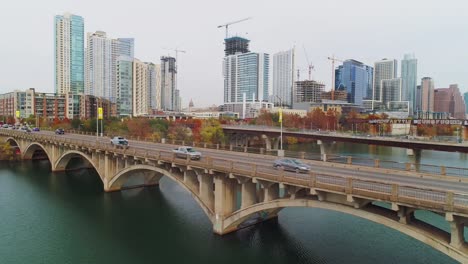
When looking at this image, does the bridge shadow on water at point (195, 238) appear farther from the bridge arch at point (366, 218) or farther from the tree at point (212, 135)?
the tree at point (212, 135)

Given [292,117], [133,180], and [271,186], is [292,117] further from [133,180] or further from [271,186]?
[271,186]

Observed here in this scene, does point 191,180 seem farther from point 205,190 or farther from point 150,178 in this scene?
Answer: point 150,178

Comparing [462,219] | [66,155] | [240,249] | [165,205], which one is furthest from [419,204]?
[66,155]

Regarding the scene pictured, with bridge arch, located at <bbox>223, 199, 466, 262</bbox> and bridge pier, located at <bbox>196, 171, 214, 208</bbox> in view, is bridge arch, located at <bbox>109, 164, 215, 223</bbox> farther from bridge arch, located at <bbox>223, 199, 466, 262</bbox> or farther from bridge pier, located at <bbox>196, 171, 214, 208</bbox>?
bridge arch, located at <bbox>223, 199, 466, 262</bbox>

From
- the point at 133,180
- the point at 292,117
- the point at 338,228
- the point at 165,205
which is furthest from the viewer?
the point at 292,117

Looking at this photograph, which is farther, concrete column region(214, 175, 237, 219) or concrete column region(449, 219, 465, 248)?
concrete column region(214, 175, 237, 219)

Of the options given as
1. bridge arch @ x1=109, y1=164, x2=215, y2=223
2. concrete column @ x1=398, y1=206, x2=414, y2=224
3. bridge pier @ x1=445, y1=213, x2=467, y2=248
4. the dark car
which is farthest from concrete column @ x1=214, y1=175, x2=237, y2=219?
bridge pier @ x1=445, y1=213, x2=467, y2=248

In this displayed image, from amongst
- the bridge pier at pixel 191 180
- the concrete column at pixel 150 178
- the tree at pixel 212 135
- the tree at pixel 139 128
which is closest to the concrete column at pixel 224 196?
the bridge pier at pixel 191 180
